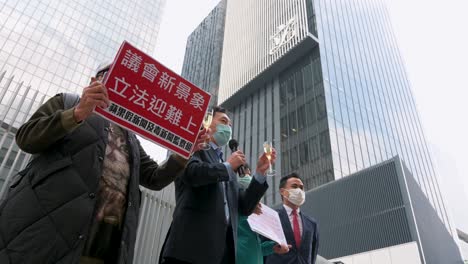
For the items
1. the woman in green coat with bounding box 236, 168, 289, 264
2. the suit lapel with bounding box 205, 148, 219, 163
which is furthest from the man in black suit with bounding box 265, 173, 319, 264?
the suit lapel with bounding box 205, 148, 219, 163

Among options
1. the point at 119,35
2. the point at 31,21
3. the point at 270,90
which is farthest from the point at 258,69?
the point at 31,21

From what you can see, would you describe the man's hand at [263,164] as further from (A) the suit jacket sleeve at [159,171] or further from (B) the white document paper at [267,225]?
(A) the suit jacket sleeve at [159,171]

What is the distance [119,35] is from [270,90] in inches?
918

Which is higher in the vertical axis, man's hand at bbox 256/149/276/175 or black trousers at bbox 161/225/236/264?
man's hand at bbox 256/149/276/175

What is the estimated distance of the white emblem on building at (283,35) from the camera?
3856cm

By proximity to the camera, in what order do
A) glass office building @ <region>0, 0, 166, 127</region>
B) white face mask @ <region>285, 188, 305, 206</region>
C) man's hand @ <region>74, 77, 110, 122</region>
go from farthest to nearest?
glass office building @ <region>0, 0, 166, 127</region> < white face mask @ <region>285, 188, 305, 206</region> < man's hand @ <region>74, 77, 110, 122</region>

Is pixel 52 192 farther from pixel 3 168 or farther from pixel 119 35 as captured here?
pixel 119 35

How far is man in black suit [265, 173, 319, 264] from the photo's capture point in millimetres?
3663

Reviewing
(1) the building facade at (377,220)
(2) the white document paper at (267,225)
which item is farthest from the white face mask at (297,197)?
(1) the building facade at (377,220)

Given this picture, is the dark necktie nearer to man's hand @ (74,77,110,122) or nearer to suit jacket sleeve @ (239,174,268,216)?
suit jacket sleeve @ (239,174,268,216)

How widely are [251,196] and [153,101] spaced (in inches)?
47.5

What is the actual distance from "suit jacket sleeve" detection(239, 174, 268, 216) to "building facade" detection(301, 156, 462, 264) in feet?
58.0

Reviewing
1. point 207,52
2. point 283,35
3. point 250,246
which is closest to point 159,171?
point 250,246

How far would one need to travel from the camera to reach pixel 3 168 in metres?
3.94
